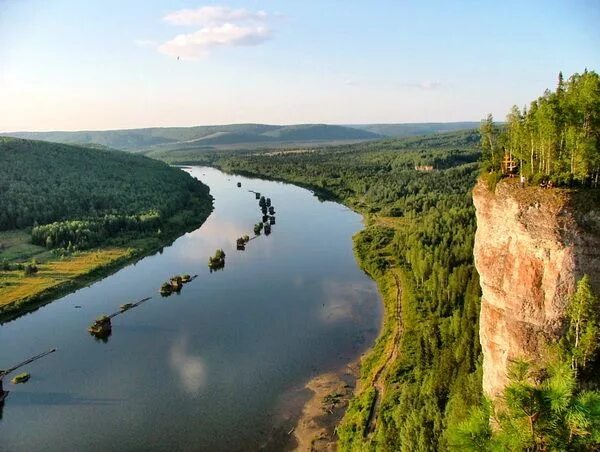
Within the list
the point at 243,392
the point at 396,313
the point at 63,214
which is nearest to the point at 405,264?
the point at 396,313

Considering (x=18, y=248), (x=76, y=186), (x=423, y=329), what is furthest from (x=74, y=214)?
(x=423, y=329)

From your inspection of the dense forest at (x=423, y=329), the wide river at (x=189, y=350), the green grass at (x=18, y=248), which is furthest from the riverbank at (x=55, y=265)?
the dense forest at (x=423, y=329)

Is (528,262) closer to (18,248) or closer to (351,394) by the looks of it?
(351,394)

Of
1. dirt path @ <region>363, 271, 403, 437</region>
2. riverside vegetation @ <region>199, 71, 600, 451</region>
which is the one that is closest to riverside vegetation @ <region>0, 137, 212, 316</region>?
riverside vegetation @ <region>199, 71, 600, 451</region>

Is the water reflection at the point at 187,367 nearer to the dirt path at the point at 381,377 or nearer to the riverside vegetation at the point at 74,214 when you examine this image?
the dirt path at the point at 381,377

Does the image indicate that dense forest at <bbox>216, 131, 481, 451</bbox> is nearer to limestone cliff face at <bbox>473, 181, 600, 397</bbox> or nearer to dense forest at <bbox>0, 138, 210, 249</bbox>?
limestone cliff face at <bbox>473, 181, 600, 397</bbox>

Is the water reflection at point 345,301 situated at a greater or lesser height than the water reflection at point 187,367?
greater
